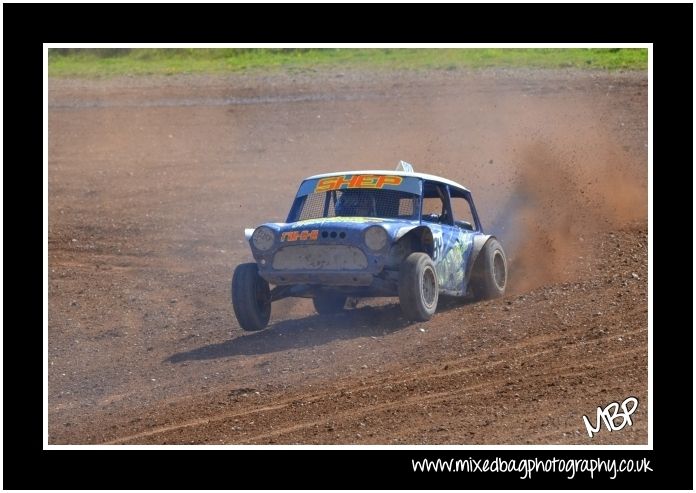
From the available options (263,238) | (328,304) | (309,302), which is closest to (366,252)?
(263,238)

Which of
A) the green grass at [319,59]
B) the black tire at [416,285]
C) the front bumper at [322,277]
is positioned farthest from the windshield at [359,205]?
the green grass at [319,59]

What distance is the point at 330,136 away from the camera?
958 inches

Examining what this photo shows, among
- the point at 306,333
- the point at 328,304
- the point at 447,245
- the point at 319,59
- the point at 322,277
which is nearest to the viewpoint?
the point at 322,277

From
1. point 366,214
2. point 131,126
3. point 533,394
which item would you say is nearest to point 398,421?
point 533,394

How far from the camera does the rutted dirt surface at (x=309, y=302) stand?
916 centimetres

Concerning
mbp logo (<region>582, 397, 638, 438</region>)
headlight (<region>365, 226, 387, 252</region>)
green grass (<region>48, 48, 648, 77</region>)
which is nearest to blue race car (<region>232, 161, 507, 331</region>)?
headlight (<region>365, 226, 387, 252</region>)

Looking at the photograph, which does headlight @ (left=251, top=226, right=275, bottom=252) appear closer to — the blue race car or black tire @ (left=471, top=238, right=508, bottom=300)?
the blue race car

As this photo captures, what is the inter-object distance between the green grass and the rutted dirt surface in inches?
42.7

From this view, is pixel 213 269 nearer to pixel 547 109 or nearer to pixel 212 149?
pixel 212 149

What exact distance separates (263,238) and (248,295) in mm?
652

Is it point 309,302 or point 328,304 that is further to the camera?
point 309,302

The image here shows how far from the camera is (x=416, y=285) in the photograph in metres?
11.4

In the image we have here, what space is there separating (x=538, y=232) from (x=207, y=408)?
25.1ft

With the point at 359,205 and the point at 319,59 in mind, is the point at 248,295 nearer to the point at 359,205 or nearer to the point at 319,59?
the point at 359,205
